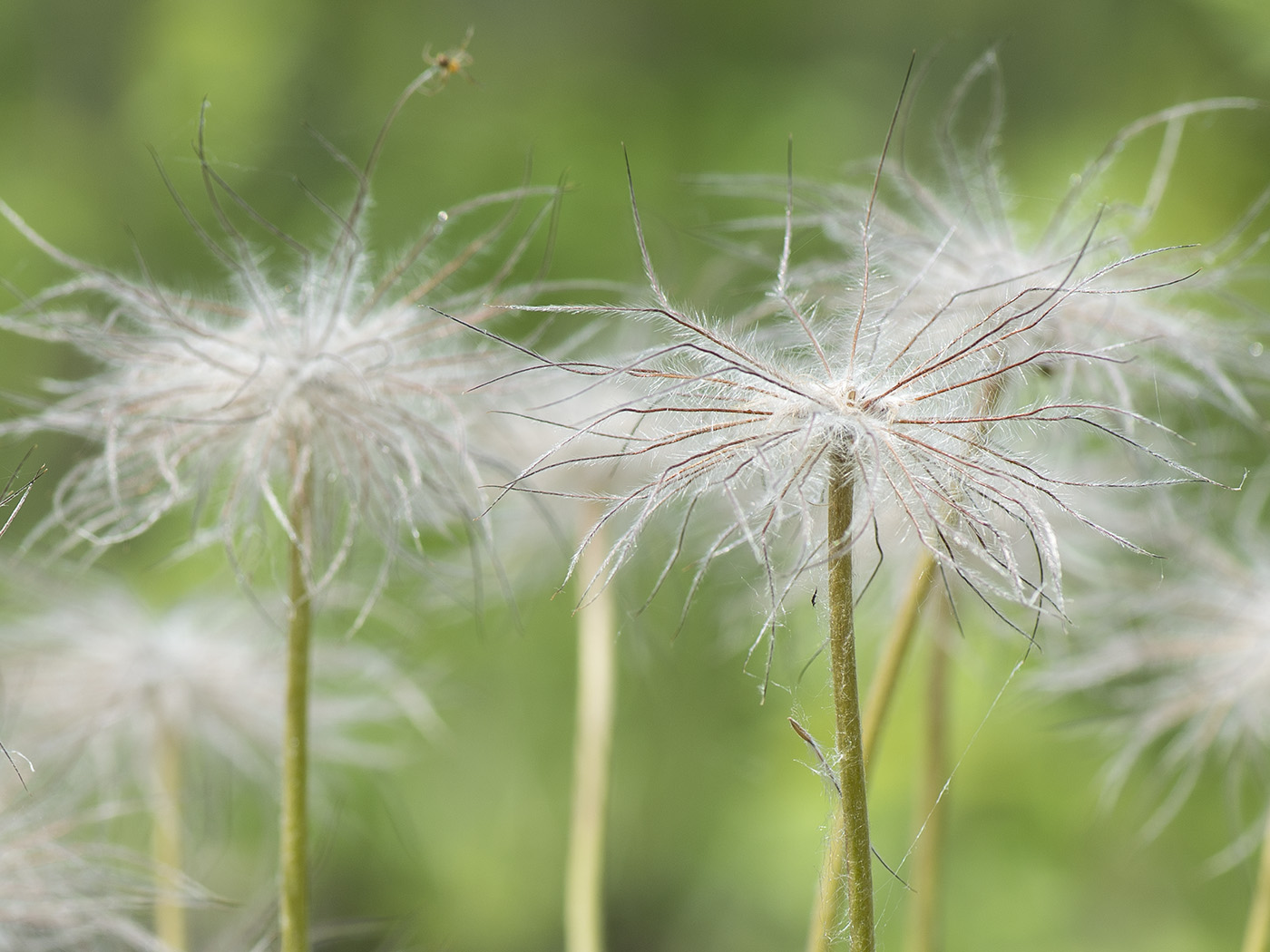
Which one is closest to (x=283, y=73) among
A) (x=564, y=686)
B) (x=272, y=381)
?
(x=564, y=686)

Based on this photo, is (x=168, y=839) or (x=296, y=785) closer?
(x=296, y=785)

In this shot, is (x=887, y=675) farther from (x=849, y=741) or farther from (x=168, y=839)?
(x=168, y=839)

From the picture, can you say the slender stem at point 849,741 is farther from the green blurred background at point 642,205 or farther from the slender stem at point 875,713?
the green blurred background at point 642,205

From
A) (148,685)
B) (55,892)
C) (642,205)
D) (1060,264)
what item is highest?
(642,205)

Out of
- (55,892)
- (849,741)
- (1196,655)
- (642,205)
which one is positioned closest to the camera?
(849,741)

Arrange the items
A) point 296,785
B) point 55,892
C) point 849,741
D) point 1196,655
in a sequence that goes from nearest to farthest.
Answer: point 849,741 → point 296,785 → point 55,892 → point 1196,655

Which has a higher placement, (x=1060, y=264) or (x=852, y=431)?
(x=1060, y=264)

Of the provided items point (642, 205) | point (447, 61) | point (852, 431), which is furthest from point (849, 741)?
point (642, 205)

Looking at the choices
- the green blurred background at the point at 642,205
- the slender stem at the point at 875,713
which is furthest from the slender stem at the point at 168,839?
the green blurred background at the point at 642,205
